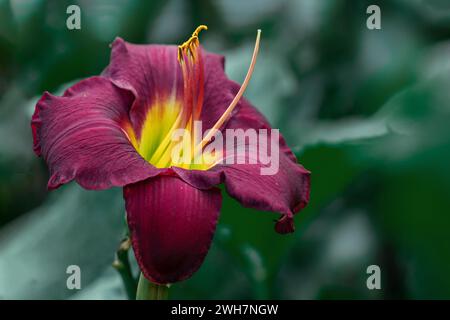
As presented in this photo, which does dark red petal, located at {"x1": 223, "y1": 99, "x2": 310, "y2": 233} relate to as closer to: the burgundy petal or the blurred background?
the burgundy petal

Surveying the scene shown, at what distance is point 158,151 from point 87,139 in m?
0.08

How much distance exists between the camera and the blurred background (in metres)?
0.51

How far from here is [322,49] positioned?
58cm

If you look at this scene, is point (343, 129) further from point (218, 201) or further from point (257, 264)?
point (218, 201)

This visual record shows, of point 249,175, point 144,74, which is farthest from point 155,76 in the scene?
point 249,175

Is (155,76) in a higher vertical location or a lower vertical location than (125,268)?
higher

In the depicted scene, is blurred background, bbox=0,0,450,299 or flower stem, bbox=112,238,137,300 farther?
blurred background, bbox=0,0,450,299

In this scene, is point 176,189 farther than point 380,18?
No

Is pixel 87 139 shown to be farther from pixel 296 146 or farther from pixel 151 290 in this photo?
pixel 296 146

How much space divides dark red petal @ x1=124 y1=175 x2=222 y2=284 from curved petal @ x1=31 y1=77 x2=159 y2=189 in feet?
0.03

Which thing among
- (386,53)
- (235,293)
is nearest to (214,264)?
(235,293)

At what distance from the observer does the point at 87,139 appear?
334mm

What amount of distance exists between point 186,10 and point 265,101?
12cm

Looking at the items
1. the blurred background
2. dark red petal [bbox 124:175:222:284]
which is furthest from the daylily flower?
the blurred background
